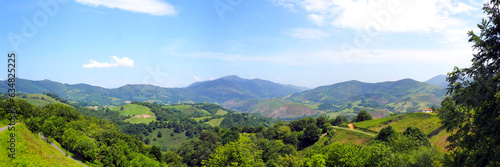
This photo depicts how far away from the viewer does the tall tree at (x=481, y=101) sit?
493 inches

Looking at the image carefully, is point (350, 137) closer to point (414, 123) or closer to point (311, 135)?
point (311, 135)

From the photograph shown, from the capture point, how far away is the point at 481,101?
13023mm

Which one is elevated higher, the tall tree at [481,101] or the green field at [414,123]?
the tall tree at [481,101]

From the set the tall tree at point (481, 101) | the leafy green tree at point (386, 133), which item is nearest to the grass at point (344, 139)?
the leafy green tree at point (386, 133)

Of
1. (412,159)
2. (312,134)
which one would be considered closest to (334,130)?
(312,134)

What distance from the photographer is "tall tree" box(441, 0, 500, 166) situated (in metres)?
12.5

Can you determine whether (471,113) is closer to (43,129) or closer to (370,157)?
(370,157)

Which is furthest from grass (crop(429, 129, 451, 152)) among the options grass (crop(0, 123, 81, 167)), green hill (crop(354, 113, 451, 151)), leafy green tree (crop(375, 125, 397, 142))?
grass (crop(0, 123, 81, 167))

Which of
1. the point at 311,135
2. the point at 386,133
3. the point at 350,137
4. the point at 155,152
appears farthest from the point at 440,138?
the point at 155,152

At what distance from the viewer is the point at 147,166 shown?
56000 mm

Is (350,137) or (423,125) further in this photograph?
(350,137)

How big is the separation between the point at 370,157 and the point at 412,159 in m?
11.5

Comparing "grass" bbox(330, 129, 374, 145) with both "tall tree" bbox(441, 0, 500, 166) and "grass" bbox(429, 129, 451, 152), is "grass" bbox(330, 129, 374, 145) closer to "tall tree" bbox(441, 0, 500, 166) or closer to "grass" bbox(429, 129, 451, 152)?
"grass" bbox(429, 129, 451, 152)

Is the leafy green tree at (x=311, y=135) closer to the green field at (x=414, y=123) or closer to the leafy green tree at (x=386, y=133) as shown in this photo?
the green field at (x=414, y=123)
